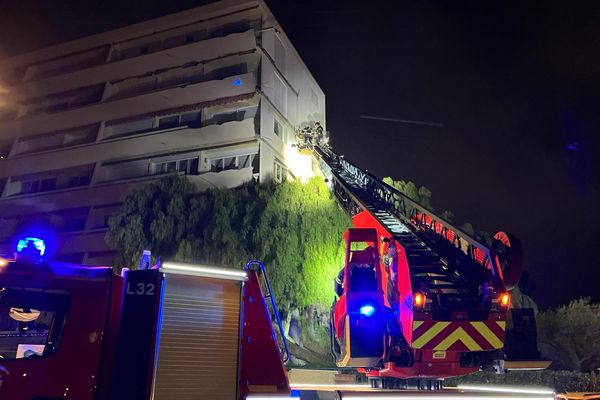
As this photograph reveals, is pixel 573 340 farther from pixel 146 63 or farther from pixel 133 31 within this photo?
pixel 133 31

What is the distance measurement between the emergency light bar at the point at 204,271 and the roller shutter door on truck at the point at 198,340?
55mm

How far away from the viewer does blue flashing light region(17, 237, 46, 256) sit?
421 cm

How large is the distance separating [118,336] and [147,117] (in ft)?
108

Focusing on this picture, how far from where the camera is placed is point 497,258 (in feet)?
22.1

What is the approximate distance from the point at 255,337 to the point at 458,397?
2.38m

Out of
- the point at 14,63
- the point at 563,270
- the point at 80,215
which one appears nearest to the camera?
the point at 563,270

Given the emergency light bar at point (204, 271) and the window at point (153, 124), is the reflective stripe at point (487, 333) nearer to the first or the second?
the emergency light bar at point (204, 271)

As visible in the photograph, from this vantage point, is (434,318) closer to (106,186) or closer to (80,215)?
(106,186)

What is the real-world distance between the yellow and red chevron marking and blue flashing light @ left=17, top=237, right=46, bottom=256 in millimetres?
4739

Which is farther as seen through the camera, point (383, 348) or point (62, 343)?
point (383, 348)

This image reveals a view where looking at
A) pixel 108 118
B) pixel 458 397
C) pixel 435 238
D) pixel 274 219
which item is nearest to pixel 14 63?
pixel 108 118

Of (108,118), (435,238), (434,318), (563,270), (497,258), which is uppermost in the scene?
(108,118)

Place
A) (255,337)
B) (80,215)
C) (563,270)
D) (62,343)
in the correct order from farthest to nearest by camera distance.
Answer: (80,215), (563,270), (255,337), (62,343)

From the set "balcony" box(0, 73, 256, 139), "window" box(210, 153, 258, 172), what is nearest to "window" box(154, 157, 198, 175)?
"window" box(210, 153, 258, 172)
